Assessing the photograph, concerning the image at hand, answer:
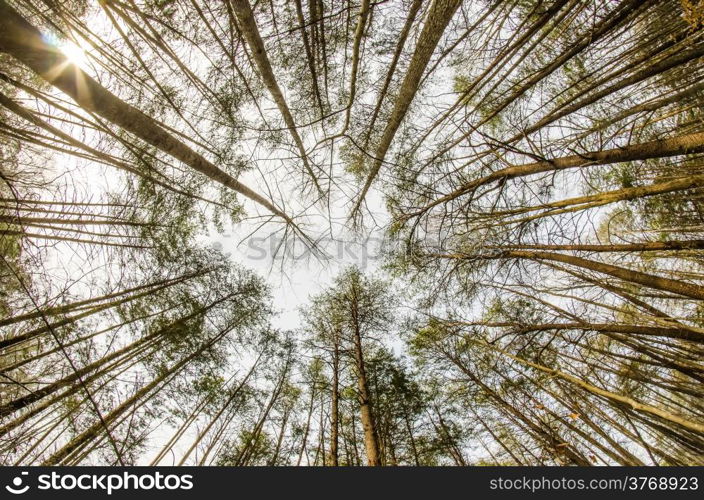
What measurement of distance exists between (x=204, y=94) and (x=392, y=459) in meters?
8.89

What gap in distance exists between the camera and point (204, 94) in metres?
3.43

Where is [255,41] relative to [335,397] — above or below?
above

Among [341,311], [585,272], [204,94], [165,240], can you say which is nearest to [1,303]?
[165,240]

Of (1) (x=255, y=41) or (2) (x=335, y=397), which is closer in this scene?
(1) (x=255, y=41)

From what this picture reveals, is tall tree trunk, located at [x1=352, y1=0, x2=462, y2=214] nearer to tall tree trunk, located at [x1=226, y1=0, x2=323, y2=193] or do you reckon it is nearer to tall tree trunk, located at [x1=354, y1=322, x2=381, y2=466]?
tall tree trunk, located at [x1=226, y1=0, x2=323, y2=193]
